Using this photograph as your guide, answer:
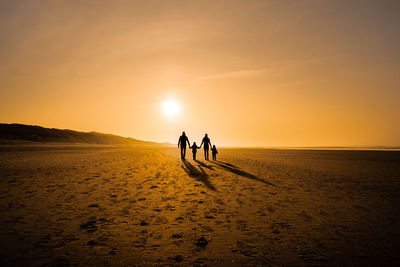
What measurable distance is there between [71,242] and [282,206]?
6.31 m

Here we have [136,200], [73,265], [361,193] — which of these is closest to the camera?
[73,265]

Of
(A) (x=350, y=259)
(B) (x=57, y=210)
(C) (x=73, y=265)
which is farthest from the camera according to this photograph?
(B) (x=57, y=210)

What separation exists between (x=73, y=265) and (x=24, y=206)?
487cm

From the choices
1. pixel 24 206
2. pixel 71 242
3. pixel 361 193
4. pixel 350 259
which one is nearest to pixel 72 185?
pixel 24 206

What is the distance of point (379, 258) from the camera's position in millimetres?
4020

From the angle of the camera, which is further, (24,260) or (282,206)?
(282,206)

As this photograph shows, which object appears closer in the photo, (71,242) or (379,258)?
(379,258)

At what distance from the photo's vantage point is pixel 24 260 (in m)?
3.81

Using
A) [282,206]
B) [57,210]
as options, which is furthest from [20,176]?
[282,206]

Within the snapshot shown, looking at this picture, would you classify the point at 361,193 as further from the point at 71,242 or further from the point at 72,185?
the point at 72,185

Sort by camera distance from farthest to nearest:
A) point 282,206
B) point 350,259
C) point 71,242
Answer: point 282,206, point 71,242, point 350,259

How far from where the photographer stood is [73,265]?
372 centimetres

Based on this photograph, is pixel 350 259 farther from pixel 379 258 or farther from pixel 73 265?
pixel 73 265

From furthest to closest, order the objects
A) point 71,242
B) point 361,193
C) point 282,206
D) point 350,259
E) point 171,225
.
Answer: point 361,193, point 282,206, point 171,225, point 71,242, point 350,259
